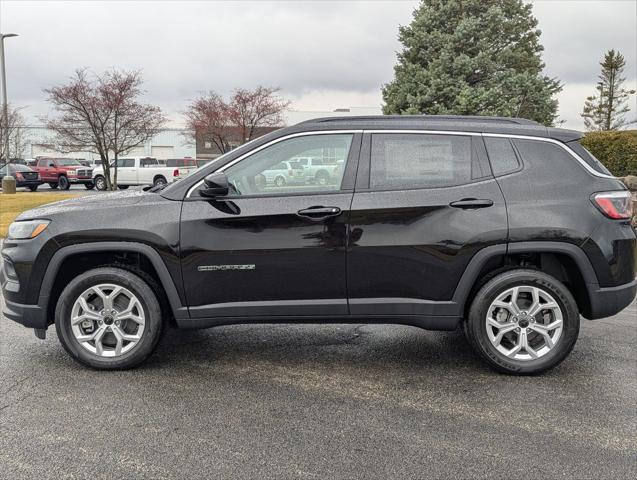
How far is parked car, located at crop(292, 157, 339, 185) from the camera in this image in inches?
156

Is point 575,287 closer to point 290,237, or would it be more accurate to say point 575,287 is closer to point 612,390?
point 612,390

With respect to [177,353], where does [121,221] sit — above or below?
above

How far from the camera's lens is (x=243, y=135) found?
101ft

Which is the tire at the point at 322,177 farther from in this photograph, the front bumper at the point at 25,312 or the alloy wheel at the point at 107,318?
the front bumper at the point at 25,312

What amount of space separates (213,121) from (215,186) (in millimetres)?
27753

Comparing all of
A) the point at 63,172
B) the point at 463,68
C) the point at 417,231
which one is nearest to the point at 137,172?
the point at 63,172

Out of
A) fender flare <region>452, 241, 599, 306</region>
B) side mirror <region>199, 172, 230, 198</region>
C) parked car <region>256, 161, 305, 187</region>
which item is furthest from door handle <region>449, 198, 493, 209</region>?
side mirror <region>199, 172, 230, 198</region>

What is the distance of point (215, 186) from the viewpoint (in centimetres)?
384

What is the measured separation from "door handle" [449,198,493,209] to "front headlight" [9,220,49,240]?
2923mm

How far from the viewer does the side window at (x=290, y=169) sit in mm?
3963

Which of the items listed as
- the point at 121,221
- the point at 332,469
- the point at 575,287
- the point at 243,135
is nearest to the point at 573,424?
the point at 575,287

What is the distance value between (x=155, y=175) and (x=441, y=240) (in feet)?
95.0

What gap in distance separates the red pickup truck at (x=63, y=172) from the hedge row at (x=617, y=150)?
2645 centimetres

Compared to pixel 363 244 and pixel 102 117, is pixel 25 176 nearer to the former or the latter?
pixel 102 117
